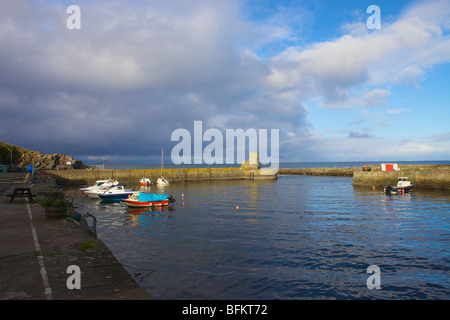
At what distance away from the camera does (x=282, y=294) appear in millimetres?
12070

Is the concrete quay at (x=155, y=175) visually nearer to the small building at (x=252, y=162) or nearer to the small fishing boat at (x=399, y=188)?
the small building at (x=252, y=162)

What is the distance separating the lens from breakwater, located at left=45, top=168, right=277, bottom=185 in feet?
239

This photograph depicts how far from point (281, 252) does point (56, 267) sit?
12.4m

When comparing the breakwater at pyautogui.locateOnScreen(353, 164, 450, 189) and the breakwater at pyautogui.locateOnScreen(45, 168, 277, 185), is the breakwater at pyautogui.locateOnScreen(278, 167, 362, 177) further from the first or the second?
the breakwater at pyautogui.locateOnScreen(353, 164, 450, 189)

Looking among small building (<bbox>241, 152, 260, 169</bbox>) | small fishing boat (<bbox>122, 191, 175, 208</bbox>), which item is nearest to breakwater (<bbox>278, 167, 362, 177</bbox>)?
small building (<bbox>241, 152, 260, 169</bbox>)

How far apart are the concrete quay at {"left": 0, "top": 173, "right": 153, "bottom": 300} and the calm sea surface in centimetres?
304

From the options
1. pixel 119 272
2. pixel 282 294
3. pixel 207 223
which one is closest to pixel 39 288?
pixel 119 272

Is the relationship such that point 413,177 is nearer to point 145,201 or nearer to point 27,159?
point 145,201

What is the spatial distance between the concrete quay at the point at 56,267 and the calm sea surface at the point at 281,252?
3.04 m

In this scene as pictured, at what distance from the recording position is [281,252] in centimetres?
1773

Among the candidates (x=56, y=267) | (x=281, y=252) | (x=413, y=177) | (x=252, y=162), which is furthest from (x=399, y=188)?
(x=56, y=267)
